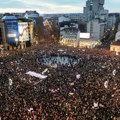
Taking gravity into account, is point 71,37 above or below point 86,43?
above

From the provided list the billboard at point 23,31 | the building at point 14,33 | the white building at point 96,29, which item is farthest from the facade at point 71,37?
the building at point 14,33

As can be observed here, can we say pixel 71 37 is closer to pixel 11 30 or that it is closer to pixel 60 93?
pixel 11 30

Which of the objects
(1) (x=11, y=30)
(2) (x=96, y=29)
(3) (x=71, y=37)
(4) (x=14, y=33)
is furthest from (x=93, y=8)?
(1) (x=11, y=30)

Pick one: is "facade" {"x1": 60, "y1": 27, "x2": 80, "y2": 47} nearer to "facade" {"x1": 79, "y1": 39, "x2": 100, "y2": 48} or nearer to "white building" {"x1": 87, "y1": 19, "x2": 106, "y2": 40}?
"facade" {"x1": 79, "y1": 39, "x2": 100, "y2": 48}

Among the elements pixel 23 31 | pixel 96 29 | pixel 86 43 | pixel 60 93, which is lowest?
pixel 86 43

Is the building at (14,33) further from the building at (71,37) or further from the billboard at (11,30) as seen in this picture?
the building at (71,37)

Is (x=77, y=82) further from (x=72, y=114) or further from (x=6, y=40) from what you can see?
(x=6, y=40)
